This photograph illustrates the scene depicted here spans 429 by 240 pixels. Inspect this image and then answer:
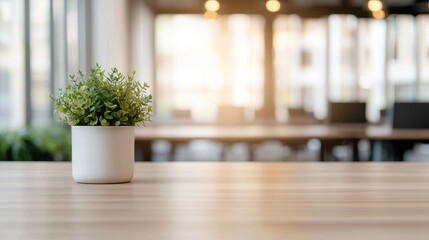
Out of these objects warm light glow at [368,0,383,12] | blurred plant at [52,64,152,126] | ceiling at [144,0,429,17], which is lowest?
blurred plant at [52,64,152,126]

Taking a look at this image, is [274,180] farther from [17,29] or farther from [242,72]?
[242,72]

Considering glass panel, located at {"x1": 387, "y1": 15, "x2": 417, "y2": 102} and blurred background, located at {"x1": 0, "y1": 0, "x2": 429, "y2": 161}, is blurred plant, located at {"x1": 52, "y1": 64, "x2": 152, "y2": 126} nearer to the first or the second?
blurred background, located at {"x1": 0, "y1": 0, "x2": 429, "y2": 161}

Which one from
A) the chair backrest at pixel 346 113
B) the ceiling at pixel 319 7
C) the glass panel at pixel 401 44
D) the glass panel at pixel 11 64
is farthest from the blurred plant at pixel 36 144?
the glass panel at pixel 401 44

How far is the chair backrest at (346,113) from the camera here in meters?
6.88

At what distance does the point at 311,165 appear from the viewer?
2143 millimetres

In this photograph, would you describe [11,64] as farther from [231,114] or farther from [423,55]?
[423,55]

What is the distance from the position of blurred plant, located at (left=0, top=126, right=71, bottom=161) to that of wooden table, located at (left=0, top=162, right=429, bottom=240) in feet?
11.7

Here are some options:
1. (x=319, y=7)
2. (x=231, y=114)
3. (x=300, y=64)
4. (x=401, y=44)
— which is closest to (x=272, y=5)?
(x=231, y=114)

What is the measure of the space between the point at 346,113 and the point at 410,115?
0.91m

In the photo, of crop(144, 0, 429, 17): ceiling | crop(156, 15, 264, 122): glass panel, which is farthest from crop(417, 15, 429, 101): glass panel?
crop(156, 15, 264, 122): glass panel

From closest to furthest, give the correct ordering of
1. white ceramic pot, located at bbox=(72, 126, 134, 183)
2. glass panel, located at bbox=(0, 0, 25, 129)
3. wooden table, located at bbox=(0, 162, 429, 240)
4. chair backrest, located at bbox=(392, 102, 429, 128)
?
1. wooden table, located at bbox=(0, 162, 429, 240)
2. white ceramic pot, located at bbox=(72, 126, 134, 183)
3. glass panel, located at bbox=(0, 0, 25, 129)
4. chair backrest, located at bbox=(392, 102, 429, 128)

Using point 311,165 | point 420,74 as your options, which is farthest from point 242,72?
point 311,165

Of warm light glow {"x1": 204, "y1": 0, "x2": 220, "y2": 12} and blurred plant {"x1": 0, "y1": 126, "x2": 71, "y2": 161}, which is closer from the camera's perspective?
blurred plant {"x1": 0, "y1": 126, "x2": 71, "y2": 161}

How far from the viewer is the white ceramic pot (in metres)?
1.54
